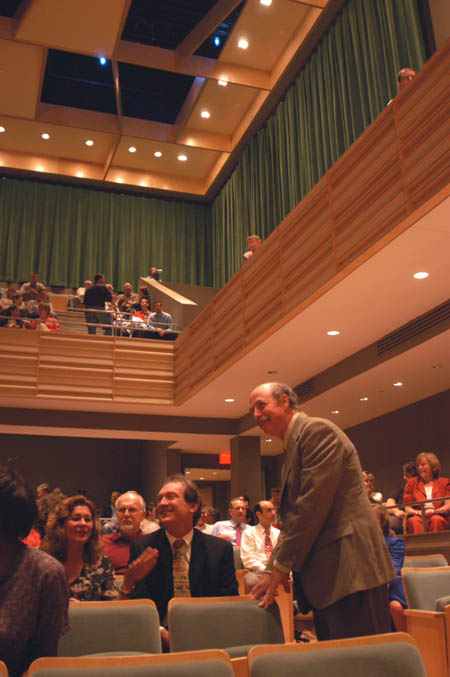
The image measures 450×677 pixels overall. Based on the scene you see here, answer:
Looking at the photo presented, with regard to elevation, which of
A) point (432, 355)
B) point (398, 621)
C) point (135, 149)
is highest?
point (135, 149)

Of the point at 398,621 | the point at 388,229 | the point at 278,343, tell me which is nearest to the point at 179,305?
the point at 278,343

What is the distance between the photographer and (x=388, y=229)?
215 inches

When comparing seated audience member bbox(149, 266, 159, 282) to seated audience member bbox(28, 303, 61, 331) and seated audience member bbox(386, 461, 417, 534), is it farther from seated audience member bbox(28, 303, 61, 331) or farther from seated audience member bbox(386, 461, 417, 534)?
seated audience member bbox(386, 461, 417, 534)

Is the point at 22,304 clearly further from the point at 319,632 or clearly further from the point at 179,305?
the point at 319,632

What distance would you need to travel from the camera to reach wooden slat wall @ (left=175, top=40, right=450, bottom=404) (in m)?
5.05

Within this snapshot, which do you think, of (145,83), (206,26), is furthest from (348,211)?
(145,83)

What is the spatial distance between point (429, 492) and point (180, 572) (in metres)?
4.52

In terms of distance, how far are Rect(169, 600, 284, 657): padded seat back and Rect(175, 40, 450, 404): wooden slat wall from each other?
3.61m

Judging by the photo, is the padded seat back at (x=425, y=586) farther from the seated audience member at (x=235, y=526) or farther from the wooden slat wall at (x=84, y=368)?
the wooden slat wall at (x=84, y=368)

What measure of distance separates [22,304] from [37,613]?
10476 mm

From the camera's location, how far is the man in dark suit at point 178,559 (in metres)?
2.85

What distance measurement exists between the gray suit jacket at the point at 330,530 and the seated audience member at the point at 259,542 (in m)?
3.55

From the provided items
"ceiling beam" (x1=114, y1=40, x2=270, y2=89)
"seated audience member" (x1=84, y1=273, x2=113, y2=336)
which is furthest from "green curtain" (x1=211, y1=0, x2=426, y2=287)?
"seated audience member" (x1=84, y1=273, x2=113, y2=336)

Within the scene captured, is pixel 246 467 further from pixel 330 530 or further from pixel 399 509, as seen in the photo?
pixel 330 530
